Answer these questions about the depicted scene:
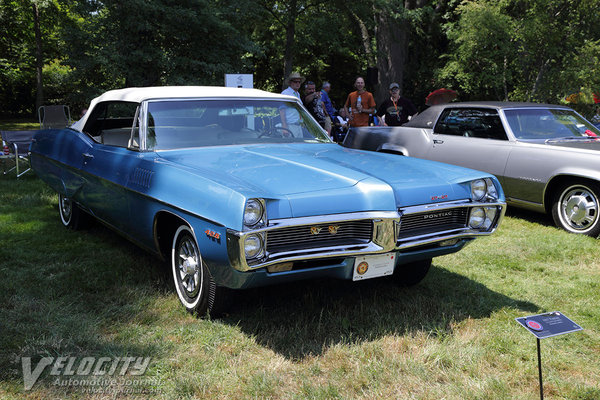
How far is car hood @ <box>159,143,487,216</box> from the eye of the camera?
3.12 meters

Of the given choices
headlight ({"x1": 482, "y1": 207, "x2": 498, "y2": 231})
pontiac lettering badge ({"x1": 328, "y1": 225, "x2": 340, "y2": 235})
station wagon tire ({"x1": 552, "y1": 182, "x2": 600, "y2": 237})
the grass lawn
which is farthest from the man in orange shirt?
pontiac lettering badge ({"x1": 328, "y1": 225, "x2": 340, "y2": 235})

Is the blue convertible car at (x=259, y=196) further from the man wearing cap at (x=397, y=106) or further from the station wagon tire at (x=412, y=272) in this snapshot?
the man wearing cap at (x=397, y=106)

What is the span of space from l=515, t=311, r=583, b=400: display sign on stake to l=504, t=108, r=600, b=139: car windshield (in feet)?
14.9

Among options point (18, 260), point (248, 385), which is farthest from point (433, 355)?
point (18, 260)

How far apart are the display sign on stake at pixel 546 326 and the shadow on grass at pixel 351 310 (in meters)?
0.96

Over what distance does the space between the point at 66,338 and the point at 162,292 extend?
34.2 inches

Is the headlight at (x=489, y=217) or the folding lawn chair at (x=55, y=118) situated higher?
the folding lawn chair at (x=55, y=118)

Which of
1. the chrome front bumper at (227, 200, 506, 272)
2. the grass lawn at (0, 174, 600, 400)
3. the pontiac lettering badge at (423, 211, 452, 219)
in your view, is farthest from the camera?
the pontiac lettering badge at (423, 211, 452, 219)

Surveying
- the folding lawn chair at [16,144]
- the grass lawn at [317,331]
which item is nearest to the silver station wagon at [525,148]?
the grass lawn at [317,331]

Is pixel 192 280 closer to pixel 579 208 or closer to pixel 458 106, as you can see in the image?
pixel 579 208

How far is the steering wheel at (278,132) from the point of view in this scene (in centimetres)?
461

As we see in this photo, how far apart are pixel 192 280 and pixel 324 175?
1.15 metres

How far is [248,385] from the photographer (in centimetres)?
278

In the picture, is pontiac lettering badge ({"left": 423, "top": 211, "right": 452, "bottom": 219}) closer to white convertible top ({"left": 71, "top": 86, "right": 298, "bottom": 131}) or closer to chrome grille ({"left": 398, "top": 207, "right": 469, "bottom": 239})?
chrome grille ({"left": 398, "top": 207, "right": 469, "bottom": 239})
